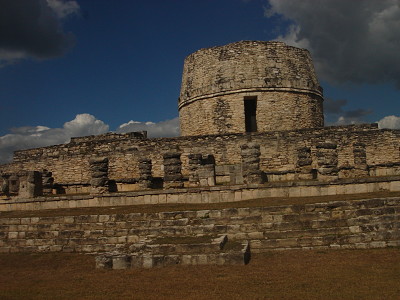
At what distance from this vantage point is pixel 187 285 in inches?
270

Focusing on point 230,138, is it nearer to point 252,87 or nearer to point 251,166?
point 252,87

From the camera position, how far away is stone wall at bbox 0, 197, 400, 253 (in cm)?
880

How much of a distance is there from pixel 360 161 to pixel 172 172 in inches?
302

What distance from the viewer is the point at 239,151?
62.4ft

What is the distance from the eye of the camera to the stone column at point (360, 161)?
51.5ft

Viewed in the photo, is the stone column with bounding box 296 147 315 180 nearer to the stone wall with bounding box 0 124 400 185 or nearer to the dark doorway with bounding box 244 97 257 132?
the stone wall with bounding box 0 124 400 185

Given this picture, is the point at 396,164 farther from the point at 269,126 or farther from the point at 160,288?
the point at 160,288

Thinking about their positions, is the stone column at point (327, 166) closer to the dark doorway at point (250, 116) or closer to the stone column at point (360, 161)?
the stone column at point (360, 161)

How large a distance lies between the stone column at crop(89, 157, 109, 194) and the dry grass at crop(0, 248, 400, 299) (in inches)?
273

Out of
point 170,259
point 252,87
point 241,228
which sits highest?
point 252,87

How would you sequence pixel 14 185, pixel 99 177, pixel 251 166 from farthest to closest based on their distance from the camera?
pixel 14 185 < pixel 99 177 < pixel 251 166

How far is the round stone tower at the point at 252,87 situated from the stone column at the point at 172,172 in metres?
7.00

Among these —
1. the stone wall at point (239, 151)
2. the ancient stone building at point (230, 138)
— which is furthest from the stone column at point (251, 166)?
the stone wall at point (239, 151)

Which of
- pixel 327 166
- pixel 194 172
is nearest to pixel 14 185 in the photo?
pixel 194 172
